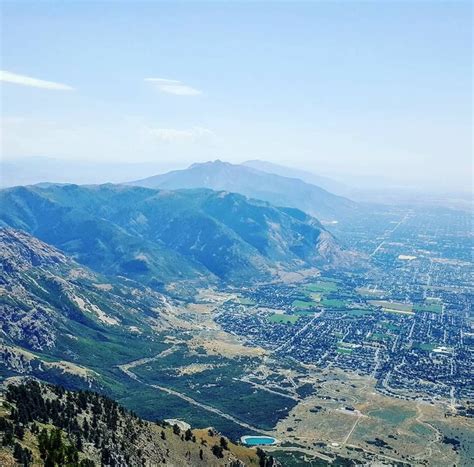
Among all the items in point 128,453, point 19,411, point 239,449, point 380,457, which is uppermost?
point 19,411

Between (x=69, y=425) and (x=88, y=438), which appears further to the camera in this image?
(x=69, y=425)

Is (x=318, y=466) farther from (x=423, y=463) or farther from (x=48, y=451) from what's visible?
(x=48, y=451)

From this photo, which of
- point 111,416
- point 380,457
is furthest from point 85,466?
point 380,457

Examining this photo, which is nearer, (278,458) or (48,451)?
(48,451)

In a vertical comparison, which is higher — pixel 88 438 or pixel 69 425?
pixel 69 425

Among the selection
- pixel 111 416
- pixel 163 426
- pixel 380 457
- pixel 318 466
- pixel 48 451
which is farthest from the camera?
pixel 380 457

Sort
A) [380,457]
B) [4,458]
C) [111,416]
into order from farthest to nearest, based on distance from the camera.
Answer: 1. [380,457]
2. [111,416]
3. [4,458]

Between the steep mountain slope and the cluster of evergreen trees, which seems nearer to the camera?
the steep mountain slope

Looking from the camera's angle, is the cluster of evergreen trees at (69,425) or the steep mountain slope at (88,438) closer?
the steep mountain slope at (88,438)
